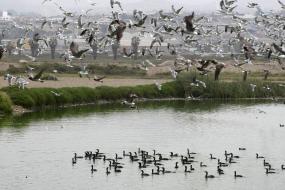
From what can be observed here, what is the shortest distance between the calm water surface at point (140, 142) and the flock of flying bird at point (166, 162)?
0.78 feet

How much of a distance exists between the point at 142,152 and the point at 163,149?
12.1 feet

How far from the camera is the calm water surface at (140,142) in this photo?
41.0 meters

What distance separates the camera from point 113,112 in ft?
231

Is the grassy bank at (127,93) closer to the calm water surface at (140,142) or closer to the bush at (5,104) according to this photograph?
the bush at (5,104)

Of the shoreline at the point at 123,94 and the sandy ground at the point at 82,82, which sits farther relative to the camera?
the sandy ground at the point at 82,82

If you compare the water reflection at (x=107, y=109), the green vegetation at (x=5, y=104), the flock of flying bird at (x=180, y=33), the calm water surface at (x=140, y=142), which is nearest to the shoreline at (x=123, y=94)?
the green vegetation at (x=5, y=104)

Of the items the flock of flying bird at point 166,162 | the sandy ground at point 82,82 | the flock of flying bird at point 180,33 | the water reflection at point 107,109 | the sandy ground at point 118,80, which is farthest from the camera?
the sandy ground at point 118,80

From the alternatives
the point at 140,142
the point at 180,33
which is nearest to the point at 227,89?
the point at 140,142

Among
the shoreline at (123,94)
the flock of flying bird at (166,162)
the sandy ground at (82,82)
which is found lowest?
the flock of flying bird at (166,162)

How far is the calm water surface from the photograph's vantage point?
41031 millimetres

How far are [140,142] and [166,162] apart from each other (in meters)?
7.49

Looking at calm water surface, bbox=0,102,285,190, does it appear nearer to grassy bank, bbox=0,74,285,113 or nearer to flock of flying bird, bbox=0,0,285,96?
grassy bank, bbox=0,74,285,113

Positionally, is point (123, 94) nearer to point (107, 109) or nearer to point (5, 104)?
point (107, 109)

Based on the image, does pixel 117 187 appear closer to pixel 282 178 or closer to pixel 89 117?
pixel 282 178
